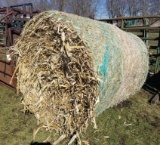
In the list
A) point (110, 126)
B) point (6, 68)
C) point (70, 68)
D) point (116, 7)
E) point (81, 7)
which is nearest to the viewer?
point (70, 68)

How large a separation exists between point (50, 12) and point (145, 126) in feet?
9.00

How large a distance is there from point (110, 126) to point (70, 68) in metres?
1.44

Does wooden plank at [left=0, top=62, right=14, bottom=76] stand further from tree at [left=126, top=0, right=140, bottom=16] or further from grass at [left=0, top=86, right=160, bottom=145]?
tree at [left=126, top=0, right=140, bottom=16]

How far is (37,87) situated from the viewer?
16.4ft

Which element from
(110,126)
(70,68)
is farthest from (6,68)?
(110,126)

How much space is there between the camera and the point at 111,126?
191 inches

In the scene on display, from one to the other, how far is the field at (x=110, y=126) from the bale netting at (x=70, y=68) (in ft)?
0.91

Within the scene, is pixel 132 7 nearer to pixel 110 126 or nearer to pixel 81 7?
pixel 81 7

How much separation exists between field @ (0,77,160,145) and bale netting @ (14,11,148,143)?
0.91 feet

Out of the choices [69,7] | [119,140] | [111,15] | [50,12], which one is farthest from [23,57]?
[111,15]

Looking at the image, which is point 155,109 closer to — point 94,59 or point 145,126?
point 145,126

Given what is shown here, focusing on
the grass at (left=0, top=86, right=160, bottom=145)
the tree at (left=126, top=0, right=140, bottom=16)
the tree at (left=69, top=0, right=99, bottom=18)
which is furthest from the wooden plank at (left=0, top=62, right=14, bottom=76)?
the tree at (left=126, top=0, right=140, bottom=16)

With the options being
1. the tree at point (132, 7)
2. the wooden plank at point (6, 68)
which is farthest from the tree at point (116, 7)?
the wooden plank at point (6, 68)

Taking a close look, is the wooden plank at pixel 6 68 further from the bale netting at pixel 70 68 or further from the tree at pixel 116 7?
the tree at pixel 116 7
